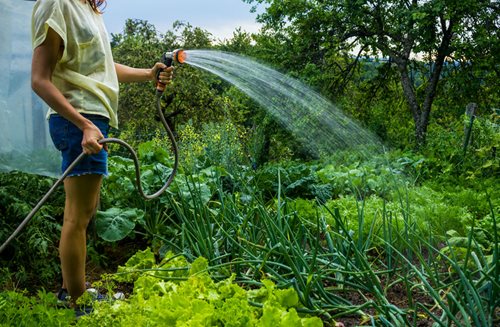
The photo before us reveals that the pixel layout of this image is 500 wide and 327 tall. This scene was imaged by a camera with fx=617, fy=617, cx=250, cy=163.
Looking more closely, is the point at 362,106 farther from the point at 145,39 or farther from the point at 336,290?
the point at 336,290

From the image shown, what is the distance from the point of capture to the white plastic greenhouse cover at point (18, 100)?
353 centimetres

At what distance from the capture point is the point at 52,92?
2.30m

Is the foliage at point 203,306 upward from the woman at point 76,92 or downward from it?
downward

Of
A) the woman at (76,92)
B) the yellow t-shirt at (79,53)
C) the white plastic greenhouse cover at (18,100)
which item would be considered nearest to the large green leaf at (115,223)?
the white plastic greenhouse cover at (18,100)

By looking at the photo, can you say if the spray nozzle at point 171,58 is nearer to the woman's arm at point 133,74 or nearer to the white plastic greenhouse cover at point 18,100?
the woman's arm at point 133,74

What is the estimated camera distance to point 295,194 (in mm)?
5508

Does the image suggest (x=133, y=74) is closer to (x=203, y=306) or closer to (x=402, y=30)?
(x=203, y=306)

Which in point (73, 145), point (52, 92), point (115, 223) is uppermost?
point (52, 92)

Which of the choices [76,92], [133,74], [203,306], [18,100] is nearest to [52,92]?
[76,92]

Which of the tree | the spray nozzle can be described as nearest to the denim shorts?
the spray nozzle

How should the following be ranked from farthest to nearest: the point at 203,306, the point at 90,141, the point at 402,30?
1. the point at 402,30
2. the point at 90,141
3. the point at 203,306

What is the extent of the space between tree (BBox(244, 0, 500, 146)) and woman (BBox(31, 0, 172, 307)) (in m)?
9.36

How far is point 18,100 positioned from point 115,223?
0.95 m

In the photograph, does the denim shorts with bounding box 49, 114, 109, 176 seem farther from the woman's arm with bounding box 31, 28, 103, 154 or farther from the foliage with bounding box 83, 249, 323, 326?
the foliage with bounding box 83, 249, 323, 326
